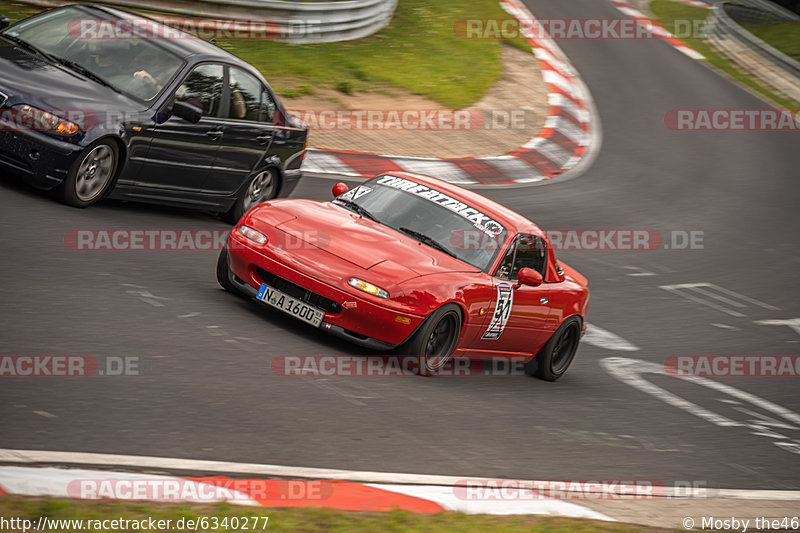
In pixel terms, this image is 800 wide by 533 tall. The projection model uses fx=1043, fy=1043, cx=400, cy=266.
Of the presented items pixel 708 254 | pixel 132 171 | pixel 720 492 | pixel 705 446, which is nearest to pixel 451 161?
pixel 708 254

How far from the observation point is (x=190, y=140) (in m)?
10.0

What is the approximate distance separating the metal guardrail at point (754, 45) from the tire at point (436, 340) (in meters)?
22.5

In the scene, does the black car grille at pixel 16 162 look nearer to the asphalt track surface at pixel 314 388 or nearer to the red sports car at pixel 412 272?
the asphalt track surface at pixel 314 388

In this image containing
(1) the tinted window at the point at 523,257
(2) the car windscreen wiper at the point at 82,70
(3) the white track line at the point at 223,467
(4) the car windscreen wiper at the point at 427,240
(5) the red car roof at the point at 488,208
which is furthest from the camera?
(2) the car windscreen wiper at the point at 82,70

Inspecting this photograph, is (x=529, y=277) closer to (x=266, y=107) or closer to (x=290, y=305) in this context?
(x=290, y=305)

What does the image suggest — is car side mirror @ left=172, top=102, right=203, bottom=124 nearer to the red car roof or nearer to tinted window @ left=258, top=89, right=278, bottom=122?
tinted window @ left=258, top=89, right=278, bottom=122

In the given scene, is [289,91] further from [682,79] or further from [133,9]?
[682,79]

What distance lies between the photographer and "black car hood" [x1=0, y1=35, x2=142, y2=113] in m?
8.87

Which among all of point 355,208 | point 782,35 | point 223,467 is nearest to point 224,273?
point 355,208

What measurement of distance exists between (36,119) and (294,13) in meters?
11.8

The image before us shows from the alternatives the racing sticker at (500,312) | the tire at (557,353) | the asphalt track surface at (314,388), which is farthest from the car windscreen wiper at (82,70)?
the tire at (557,353)

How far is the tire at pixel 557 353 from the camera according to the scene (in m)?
9.05

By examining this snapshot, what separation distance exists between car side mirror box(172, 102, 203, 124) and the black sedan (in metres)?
0.01

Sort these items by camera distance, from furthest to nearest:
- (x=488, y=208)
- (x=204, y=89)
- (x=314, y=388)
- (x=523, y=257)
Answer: (x=204, y=89)
(x=488, y=208)
(x=523, y=257)
(x=314, y=388)
